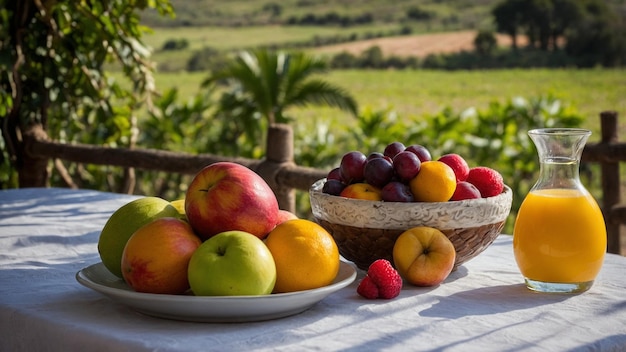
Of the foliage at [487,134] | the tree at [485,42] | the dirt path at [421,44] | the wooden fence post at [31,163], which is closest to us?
the wooden fence post at [31,163]

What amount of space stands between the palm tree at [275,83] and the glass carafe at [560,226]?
18.7 feet

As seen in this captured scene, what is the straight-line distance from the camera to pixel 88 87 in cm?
368

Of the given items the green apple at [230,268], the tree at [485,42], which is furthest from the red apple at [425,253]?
the tree at [485,42]

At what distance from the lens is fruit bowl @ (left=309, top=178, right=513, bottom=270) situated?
1261 mm

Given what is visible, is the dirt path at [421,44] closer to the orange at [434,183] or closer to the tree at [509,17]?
the tree at [509,17]

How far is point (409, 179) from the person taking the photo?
4.22ft

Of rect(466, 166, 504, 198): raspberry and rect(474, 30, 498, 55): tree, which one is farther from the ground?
rect(474, 30, 498, 55): tree

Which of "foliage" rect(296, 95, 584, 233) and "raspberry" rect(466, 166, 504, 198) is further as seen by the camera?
"foliage" rect(296, 95, 584, 233)

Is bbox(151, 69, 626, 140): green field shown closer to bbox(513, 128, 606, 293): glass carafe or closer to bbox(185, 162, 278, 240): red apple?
bbox(513, 128, 606, 293): glass carafe

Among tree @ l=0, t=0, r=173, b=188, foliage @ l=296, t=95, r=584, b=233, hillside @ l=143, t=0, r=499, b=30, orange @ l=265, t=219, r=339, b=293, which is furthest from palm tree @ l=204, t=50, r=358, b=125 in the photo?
hillside @ l=143, t=0, r=499, b=30

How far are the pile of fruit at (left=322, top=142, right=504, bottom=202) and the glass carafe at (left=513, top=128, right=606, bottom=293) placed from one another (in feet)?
0.36

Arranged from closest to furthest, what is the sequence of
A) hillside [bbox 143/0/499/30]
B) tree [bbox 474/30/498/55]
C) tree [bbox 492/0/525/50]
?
tree [bbox 492/0/525/50] → tree [bbox 474/30/498/55] → hillside [bbox 143/0/499/30]

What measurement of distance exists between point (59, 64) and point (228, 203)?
105 inches

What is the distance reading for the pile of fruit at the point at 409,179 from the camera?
126cm
